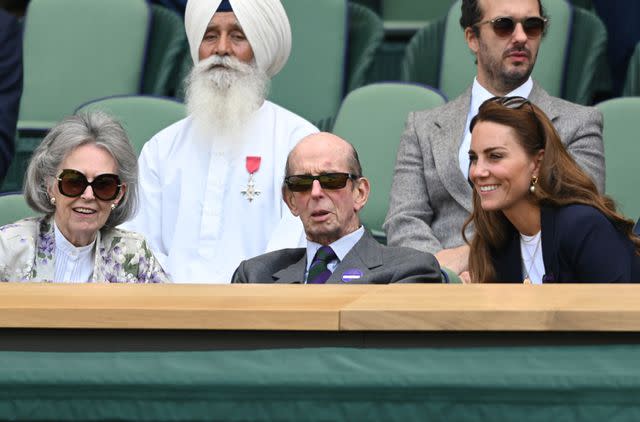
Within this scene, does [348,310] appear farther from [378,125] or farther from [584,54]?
[584,54]

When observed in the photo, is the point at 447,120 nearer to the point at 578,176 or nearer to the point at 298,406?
the point at 578,176

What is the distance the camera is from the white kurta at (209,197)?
432 centimetres

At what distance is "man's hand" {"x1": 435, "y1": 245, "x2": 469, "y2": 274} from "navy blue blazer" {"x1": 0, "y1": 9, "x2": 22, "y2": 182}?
5.54 ft

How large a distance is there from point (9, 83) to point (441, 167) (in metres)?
1.69

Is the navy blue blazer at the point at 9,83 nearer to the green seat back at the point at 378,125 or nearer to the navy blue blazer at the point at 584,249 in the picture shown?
the green seat back at the point at 378,125

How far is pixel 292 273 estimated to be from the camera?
3.15 meters

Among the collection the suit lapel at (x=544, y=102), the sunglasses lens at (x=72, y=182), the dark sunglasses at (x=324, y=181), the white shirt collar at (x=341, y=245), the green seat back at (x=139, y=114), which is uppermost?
the suit lapel at (x=544, y=102)

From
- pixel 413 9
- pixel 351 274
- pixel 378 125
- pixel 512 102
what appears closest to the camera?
pixel 351 274

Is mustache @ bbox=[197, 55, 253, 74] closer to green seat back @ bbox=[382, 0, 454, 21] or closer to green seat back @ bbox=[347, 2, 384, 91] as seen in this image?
green seat back @ bbox=[347, 2, 384, 91]

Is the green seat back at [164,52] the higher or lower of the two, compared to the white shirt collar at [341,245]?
higher

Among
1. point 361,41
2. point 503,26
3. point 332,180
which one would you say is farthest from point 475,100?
point 361,41

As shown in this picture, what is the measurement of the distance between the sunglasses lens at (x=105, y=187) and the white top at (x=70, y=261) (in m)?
0.14

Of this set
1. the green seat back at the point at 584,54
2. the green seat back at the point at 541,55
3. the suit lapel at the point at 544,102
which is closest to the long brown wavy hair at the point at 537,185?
the suit lapel at the point at 544,102

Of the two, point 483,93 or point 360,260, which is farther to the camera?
point 483,93
